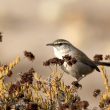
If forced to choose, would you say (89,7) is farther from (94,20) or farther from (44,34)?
(44,34)

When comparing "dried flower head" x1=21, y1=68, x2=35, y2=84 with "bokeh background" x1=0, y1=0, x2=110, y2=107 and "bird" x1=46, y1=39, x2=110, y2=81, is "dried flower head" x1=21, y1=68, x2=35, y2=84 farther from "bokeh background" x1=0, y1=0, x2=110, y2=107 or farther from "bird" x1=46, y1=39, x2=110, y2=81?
"bokeh background" x1=0, y1=0, x2=110, y2=107

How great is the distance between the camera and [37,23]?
68.4 ft

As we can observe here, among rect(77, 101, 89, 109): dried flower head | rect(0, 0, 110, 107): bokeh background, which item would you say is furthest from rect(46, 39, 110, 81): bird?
rect(0, 0, 110, 107): bokeh background

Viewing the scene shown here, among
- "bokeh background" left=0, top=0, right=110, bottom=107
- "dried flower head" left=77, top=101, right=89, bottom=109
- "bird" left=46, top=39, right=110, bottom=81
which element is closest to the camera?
"dried flower head" left=77, top=101, right=89, bottom=109

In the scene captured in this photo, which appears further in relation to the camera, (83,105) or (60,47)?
(60,47)

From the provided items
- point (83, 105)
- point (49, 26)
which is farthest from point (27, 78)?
point (49, 26)

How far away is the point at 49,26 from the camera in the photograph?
2044 cm

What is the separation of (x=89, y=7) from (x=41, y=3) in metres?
1.85

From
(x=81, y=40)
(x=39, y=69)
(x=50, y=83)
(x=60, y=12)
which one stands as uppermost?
(x=60, y=12)

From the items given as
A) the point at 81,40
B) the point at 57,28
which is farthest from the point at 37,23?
the point at 81,40

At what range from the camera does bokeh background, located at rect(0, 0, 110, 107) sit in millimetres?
18078

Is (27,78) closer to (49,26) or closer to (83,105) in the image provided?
(83,105)

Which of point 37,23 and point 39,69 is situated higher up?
point 37,23

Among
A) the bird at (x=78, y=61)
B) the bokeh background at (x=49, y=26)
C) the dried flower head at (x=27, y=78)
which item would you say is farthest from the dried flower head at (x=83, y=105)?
the bokeh background at (x=49, y=26)
